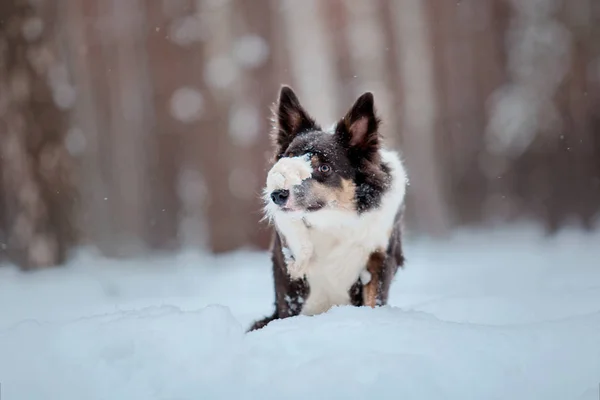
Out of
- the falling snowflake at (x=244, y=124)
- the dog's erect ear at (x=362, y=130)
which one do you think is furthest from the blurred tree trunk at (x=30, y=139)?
the dog's erect ear at (x=362, y=130)

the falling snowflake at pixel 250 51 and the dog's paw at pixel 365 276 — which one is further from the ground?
the falling snowflake at pixel 250 51

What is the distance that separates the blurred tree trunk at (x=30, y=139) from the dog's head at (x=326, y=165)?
32.3 ft

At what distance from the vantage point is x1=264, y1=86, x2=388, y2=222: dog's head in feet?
12.6

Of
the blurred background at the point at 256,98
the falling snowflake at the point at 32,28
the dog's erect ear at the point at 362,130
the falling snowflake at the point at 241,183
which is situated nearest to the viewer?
the dog's erect ear at the point at 362,130

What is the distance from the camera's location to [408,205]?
15.4 metres

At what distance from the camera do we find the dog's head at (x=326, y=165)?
12.6ft

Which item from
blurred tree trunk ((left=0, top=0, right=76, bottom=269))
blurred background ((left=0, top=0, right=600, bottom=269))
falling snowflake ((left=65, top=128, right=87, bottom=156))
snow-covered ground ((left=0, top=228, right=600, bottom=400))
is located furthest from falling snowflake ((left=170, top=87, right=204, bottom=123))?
snow-covered ground ((left=0, top=228, right=600, bottom=400))

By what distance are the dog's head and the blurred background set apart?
32.0ft

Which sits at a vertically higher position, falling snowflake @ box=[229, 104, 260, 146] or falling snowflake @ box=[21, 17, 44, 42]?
falling snowflake @ box=[21, 17, 44, 42]

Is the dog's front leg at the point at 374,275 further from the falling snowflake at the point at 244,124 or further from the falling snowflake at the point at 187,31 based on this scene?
the falling snowflake at the point at 187,31

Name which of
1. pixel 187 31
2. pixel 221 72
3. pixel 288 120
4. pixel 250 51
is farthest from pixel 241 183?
pixel 288 120

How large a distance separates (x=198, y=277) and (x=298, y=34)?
7.23m

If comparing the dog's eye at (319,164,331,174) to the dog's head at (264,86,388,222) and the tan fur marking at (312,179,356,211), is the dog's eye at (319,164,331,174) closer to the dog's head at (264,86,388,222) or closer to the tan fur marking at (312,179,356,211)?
the dog's head at (264,86,388,222)

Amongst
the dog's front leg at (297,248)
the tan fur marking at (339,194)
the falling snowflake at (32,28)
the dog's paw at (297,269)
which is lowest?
the dog's paw at (297,269)
